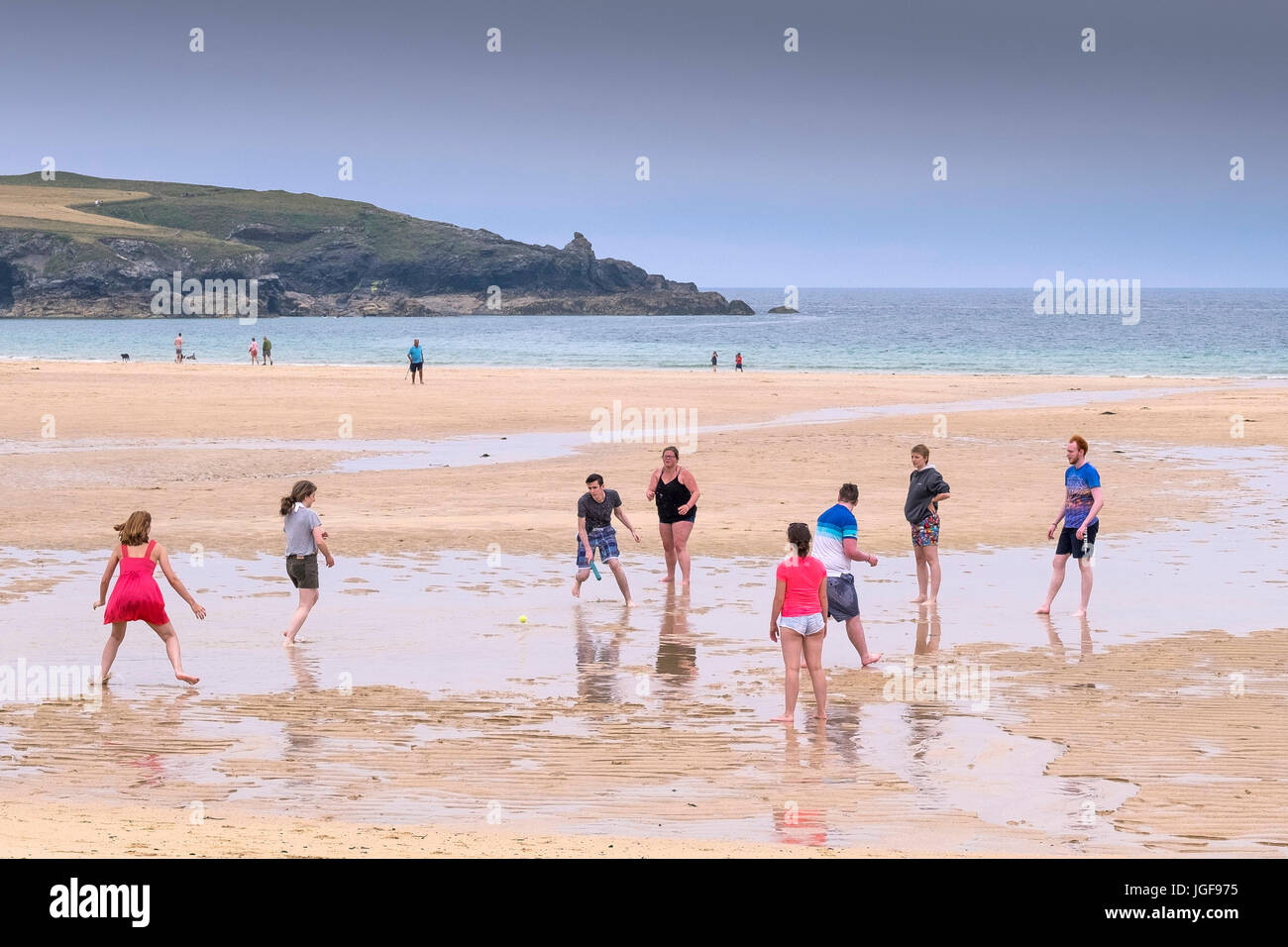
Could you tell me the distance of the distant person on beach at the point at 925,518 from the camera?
14312 millimetres

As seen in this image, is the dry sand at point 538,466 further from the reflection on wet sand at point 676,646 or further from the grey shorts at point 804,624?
the grey shorts at point 804,624

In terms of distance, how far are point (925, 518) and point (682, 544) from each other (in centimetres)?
277

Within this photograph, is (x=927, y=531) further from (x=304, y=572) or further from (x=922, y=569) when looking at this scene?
(x=304, y=572)

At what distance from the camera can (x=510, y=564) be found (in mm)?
17062

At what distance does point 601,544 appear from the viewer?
48.1ft

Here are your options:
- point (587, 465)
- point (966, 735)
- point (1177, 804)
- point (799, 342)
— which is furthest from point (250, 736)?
point (799, 342)

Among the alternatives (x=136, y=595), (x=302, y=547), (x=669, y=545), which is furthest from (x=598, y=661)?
(x=136, y=595)

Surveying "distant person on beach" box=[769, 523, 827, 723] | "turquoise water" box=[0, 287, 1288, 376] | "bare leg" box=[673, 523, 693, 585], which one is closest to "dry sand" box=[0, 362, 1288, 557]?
"bare leg" box=[673, 523, 693, 585]

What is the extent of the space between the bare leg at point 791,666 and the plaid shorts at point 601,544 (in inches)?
188

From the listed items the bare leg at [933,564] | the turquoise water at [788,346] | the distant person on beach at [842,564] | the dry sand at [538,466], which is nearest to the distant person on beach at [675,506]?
the bare leg at [933,564]

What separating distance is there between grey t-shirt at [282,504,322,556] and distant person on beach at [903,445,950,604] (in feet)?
20.1

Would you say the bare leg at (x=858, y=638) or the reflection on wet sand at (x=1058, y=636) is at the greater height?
the bare leg at (x=858, y=638)

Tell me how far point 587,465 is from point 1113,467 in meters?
10.4

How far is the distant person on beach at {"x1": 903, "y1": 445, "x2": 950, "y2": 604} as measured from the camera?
14.3 m
